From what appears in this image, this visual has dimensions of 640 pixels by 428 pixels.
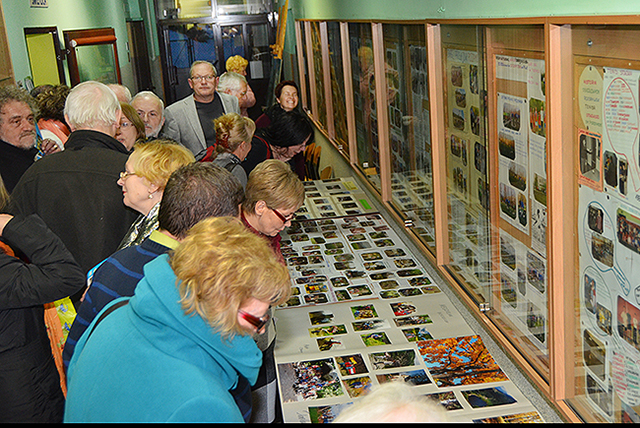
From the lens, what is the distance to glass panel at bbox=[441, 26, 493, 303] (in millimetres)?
2277

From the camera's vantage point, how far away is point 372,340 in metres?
2.48

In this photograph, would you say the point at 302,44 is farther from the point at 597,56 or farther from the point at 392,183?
the point at 597,56

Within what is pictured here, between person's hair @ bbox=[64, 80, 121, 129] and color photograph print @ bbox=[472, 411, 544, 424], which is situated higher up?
person's hair @ bbox=[64, 80, 121, 129]

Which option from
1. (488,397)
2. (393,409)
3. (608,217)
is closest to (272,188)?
(488,397)

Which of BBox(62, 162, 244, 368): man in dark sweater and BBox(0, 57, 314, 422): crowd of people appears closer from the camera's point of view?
BBox(0, 57, 314, 422): crowd of people

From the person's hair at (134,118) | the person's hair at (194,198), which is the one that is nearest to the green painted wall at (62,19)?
the person's hair at (134,118)

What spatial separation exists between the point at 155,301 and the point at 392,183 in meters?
3.03

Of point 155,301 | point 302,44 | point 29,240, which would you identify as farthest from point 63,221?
point 302,44

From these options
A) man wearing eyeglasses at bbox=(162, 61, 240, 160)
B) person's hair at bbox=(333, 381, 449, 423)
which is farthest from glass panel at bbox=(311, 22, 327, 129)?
person's hair at bbox=(333, 381, 449, 423)

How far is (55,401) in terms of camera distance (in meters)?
2.47

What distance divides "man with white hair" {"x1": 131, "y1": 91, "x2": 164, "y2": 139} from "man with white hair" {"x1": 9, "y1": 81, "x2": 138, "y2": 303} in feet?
6.31

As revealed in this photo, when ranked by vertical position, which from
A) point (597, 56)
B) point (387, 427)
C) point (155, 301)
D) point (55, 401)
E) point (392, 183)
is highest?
point (597, 56)

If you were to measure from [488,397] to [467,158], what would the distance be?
3.12 ft

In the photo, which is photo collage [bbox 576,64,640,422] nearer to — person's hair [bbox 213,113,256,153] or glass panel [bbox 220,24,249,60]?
person's hair [bbox 213,113,256,153]
